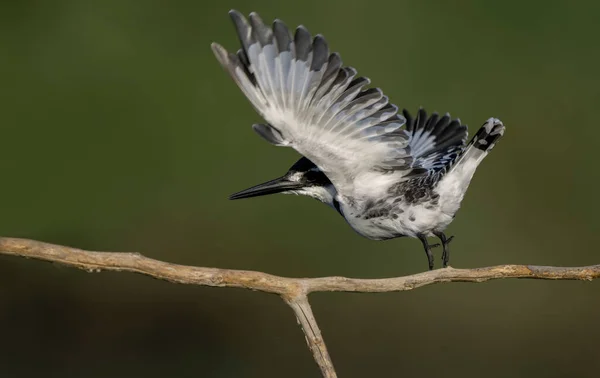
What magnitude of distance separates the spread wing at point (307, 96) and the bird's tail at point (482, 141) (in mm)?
286

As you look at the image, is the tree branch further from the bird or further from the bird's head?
the bird's head

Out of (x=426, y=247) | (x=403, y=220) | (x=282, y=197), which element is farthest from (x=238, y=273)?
(x=282, y=197)

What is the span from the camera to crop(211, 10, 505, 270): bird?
3.22 m

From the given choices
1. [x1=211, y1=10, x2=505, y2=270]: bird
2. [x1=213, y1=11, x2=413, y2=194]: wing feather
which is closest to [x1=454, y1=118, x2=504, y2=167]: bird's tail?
[x1=211, y1=10, x2=505, y2=270]: bird

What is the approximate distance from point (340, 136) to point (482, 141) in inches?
22.8

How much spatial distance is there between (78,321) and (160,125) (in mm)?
1427

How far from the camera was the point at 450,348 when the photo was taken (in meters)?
6.18

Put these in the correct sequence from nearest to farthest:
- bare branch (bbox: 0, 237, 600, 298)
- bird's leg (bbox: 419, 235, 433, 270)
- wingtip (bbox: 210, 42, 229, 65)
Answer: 1. bare branch (bbox: 0, 237, 600, 298)
2. wingtip (bbox: 210, 42, 229, 65)
3. bird's leg (bbox: 419, 235, 433, 270)

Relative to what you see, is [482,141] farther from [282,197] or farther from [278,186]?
[282,197]

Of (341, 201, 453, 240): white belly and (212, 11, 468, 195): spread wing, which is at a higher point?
(212, 11, 468, 195): spread wing

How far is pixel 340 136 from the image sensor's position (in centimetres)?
338

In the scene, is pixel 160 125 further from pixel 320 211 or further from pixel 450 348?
pixel 450 348

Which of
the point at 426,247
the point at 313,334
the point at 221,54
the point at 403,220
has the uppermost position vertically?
the point at 221,54

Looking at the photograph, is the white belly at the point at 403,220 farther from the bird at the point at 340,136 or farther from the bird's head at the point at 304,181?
the bird's head at the point at 304,181
